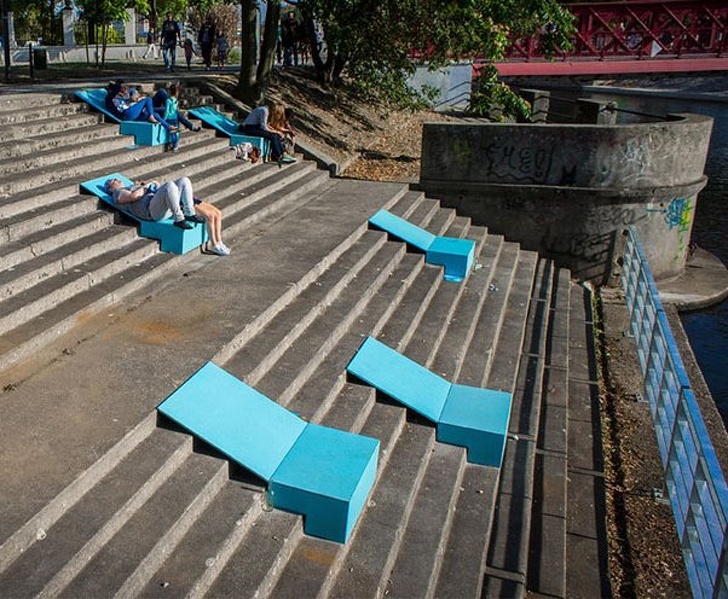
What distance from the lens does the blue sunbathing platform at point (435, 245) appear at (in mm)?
10578

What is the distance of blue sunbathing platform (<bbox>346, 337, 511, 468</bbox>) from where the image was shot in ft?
22.5

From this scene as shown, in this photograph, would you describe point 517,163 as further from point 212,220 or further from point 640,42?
point 640,42

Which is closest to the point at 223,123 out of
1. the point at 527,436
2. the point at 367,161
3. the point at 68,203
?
the point at 367,161

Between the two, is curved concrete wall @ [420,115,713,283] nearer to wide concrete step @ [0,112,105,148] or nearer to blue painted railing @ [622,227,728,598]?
blue painted railing @ [622,227,728,598]

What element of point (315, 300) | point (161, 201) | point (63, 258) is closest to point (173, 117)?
point (161, 201)

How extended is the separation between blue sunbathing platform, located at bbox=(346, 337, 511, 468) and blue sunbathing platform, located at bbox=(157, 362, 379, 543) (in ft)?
3.99

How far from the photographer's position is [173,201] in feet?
28.9

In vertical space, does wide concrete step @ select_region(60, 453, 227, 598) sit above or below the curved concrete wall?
below

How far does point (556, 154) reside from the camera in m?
13.5

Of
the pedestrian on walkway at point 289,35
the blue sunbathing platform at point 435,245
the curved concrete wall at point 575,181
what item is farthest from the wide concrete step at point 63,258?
the pedestrian on walkway at point 289,35

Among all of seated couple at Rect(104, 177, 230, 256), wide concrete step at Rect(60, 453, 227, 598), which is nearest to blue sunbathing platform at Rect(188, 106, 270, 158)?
seated couple at Rect(104, 177, 230, 256)

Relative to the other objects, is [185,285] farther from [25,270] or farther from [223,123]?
[223,123]

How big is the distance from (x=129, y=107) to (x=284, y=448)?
28.0 ft

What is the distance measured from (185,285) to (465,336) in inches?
128
